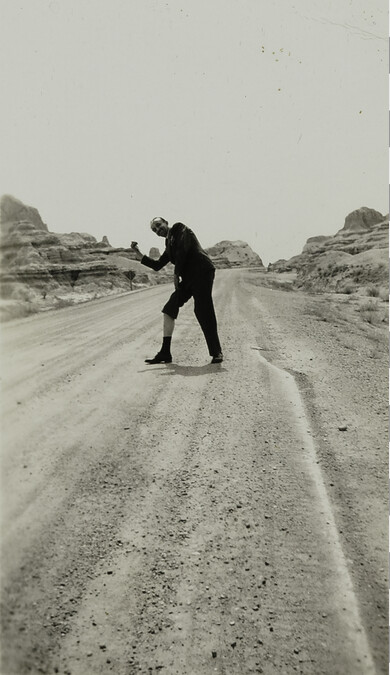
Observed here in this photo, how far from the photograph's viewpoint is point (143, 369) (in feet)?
13.8

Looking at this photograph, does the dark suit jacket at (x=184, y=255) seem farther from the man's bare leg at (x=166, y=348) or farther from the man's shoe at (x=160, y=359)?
the man's shoe at (x=160, y=359)

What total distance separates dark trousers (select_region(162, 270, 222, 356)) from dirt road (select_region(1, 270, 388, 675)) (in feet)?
3.05

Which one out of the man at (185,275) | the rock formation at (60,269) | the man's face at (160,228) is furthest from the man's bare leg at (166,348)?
the rock formation at (60,269)

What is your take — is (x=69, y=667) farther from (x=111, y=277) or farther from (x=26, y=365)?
(x=111, y=277)

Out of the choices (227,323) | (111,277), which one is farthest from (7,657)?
(111,277)

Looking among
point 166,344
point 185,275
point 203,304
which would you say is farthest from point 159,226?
point 166,344

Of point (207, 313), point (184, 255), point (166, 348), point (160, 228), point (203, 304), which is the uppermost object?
point (160, 228)

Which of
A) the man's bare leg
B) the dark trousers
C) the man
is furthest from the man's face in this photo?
the man's bare leg

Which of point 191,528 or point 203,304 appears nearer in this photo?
point 191,528

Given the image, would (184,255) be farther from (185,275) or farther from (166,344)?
(166,344)

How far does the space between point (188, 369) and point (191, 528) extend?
2.53m

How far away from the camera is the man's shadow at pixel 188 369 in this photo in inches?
163

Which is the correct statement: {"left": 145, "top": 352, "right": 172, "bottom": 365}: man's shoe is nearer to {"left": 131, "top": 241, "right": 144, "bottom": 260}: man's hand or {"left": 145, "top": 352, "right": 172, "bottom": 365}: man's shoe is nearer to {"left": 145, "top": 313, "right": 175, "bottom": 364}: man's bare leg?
{"left": 145, "top": 313, "right": 175, "bottom": 364}: man's bare leg

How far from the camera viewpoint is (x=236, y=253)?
173 m
